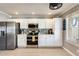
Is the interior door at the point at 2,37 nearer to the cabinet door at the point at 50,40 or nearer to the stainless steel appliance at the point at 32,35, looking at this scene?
the stainless steel appliance at the point at 32,35

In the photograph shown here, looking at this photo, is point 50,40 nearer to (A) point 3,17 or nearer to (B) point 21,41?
(B) point 21,41

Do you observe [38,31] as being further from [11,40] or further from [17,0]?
[17,0]

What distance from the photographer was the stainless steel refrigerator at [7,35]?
816 centimetres

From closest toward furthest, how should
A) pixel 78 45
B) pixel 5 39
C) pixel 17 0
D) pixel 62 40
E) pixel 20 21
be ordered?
pixel 17 0
pixel 78 45
pixel 5 39
pixel 62 40
pixel 20 21

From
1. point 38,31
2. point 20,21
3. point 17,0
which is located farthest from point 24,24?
point 17,0

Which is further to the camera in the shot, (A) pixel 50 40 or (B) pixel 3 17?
(B) pixel 3 17

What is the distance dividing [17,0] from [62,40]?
758 cm

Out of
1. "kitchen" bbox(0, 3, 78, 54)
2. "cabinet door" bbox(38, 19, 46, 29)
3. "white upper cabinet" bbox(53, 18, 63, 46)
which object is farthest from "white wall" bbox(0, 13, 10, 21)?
"white upper cabinet" bbox(53, 18, 63, 46)

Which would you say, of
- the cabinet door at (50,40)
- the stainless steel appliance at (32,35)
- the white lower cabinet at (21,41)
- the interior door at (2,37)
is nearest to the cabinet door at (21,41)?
the white lower cabinet at (21,41)

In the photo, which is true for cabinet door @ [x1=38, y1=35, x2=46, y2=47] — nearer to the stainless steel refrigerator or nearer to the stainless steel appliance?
the stainless steel appliance

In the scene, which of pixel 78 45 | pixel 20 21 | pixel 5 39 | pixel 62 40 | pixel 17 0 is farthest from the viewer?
pixel 20 21

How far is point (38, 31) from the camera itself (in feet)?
34.3

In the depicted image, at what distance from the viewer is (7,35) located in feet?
27.1

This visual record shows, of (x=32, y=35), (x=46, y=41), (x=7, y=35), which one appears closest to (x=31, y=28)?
(x=32, y=35)
